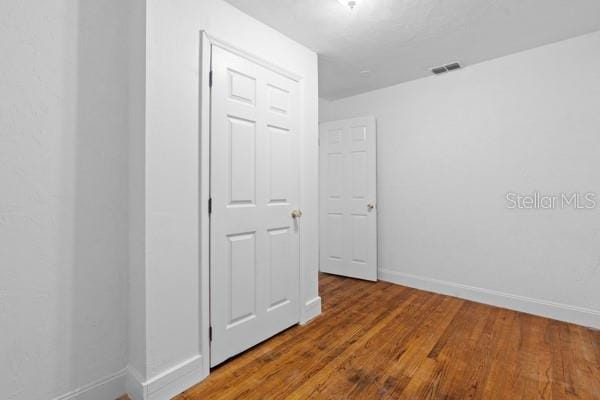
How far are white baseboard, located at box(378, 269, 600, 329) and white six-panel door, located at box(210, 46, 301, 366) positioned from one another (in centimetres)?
174

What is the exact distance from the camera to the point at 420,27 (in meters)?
2.35

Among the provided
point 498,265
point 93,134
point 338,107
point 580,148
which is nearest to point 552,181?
point 580,148

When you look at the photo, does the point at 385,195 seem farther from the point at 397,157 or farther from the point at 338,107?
the point at 338,107

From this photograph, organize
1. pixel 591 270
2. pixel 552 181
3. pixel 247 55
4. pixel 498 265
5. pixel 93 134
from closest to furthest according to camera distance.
→ 1. pixel 93 134
2. pixel 247 55
3. pixel 591 270
4. pixel 552 181
5. pixel 498 265

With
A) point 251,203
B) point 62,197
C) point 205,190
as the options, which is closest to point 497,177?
point 251,203

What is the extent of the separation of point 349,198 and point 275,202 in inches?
71.5

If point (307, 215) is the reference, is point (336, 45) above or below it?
above

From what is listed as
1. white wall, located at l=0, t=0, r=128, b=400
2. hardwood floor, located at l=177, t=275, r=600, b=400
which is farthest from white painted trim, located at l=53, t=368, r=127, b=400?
hardwood floor, located at l=177, t=275, r=600, b=400

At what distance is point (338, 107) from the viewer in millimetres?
4234

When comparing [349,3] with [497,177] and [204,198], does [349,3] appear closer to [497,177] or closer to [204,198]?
[204,198]

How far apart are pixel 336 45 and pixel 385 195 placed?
1963mm

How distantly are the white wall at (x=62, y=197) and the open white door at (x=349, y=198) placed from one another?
2776 mm

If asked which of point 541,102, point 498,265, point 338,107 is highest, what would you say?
point 338,107

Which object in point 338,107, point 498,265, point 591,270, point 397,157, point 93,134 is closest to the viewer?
point 93,134
